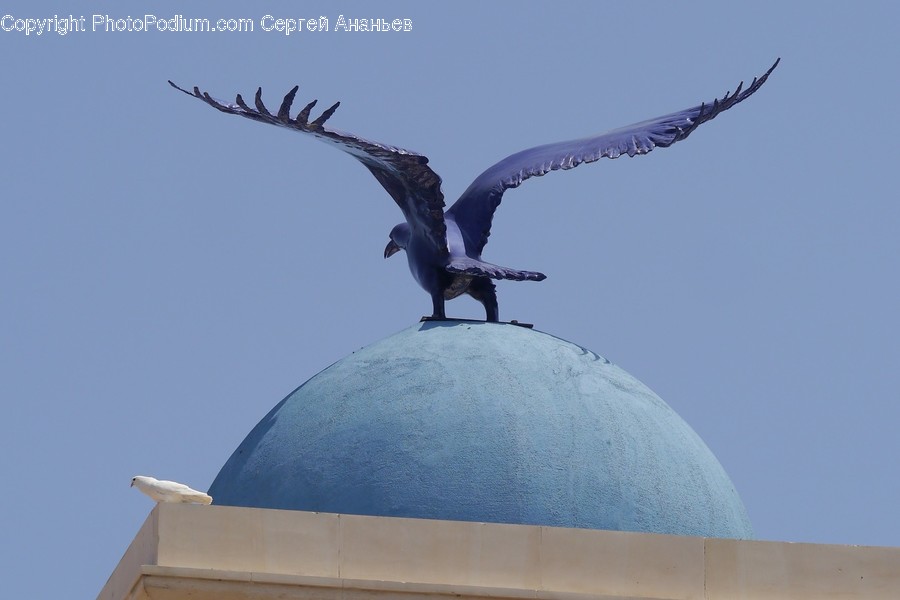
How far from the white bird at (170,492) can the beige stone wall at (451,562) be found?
0.80 feet

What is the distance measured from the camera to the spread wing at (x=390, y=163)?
715 inches

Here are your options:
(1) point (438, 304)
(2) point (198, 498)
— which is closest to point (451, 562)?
(2) point (198, 498)

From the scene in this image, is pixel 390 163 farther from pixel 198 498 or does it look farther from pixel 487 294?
pixel 198 498

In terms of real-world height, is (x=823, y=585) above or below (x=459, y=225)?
below

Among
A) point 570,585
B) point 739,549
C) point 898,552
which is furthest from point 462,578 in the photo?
point 898,552

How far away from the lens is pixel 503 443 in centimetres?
1762

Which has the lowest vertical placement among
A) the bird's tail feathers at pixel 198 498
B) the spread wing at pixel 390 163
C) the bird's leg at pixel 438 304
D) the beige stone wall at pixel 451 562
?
the beige stone wall at pixel 451 562

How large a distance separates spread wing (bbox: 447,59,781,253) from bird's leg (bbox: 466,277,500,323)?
11.1 inches

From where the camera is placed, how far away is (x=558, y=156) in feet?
65.4

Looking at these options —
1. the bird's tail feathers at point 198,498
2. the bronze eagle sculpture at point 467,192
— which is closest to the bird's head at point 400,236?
the bronze eagle sculpture at point 467,192

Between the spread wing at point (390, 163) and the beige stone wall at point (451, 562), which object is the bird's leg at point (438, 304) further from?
Answer: the beige stone wall at point (451, 562)

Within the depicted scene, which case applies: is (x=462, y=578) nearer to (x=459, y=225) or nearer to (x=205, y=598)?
(x=205, y=598)

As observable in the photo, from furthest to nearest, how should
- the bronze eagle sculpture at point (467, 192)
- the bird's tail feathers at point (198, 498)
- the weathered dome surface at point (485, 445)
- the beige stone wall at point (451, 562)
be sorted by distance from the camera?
the bronze eagle sculpture at point (467, 192) → the weathered dome surface at point (485, 445) → the bird's tail feathers at point (198, 498) → the beige stone wall at point (451, 562)

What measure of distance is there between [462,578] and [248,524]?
4.30 ft
